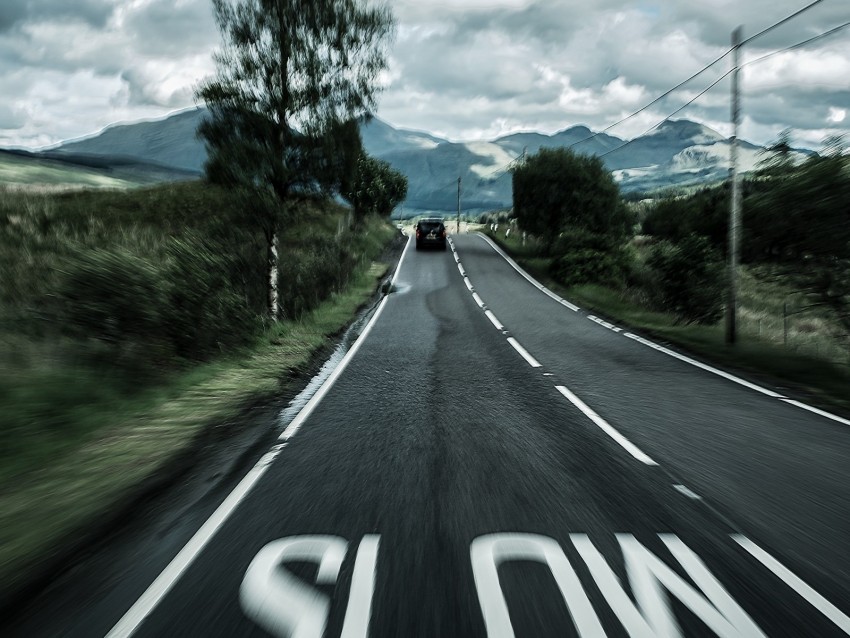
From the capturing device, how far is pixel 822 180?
10188 mm

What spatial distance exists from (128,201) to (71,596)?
43589 mm

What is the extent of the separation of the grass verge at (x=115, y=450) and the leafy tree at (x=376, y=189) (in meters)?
28.6

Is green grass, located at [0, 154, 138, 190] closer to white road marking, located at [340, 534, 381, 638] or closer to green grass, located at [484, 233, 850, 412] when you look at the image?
green grass, located at [484, 233, 850, 412]

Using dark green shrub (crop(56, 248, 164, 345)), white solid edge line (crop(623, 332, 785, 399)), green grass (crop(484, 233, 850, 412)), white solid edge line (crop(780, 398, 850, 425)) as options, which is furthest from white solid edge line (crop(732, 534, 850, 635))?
dark green shrub (crop(56, 248, 164, 345))

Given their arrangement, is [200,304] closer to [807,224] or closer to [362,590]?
[362,590]

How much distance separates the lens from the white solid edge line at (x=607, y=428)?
5477 millimetres

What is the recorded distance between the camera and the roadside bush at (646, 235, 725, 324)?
962 inches

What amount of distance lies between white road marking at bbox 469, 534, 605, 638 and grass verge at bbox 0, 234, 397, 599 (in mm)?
2491

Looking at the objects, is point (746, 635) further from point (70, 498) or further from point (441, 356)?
point (441, 356)

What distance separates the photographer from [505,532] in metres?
3.79

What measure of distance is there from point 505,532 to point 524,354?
786 cm

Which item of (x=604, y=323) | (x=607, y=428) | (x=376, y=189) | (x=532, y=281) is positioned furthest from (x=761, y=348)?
(x=376, y=189)

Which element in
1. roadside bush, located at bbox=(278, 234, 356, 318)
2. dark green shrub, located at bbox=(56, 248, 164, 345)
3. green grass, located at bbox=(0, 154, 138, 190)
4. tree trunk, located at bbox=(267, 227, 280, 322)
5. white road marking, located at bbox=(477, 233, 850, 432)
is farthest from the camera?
green grass, located at bbox=(0, 154, 138, 190)

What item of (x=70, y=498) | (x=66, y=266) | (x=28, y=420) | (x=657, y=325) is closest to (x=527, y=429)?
(x=70, y=498)
